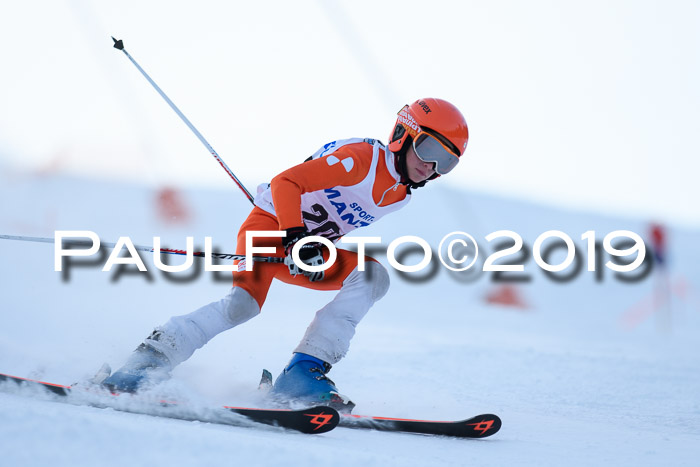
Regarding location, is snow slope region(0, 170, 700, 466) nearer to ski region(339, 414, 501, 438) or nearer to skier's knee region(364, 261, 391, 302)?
ski region(339, 414, 501, 438)

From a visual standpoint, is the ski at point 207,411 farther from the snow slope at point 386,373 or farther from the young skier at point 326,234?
the young skier at point 326,234

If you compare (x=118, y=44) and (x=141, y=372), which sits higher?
(x=118, y=44)

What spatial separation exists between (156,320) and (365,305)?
2990 millimetres

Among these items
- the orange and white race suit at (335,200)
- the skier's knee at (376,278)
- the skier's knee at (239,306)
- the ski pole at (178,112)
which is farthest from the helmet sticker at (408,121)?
the skier's knee at (239,306)

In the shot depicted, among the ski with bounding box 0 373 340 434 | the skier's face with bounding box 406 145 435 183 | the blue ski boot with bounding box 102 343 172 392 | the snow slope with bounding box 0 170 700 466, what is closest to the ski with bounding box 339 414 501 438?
the snow slope with bounding box 0 170 700 466

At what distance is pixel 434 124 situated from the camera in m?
3.03

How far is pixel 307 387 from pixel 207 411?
1.63ft

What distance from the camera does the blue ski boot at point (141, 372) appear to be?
103 inches

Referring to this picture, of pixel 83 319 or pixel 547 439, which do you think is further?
pixel 83 319

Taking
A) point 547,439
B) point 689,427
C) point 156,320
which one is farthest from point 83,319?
point 689,427

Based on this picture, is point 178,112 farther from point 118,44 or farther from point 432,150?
point 432,150

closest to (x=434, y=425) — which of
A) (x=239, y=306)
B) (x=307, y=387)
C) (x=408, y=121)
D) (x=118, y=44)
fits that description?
(x=307, y=387)

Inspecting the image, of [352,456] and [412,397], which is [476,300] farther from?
[352,456]

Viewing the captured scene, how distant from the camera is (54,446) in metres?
1.63
